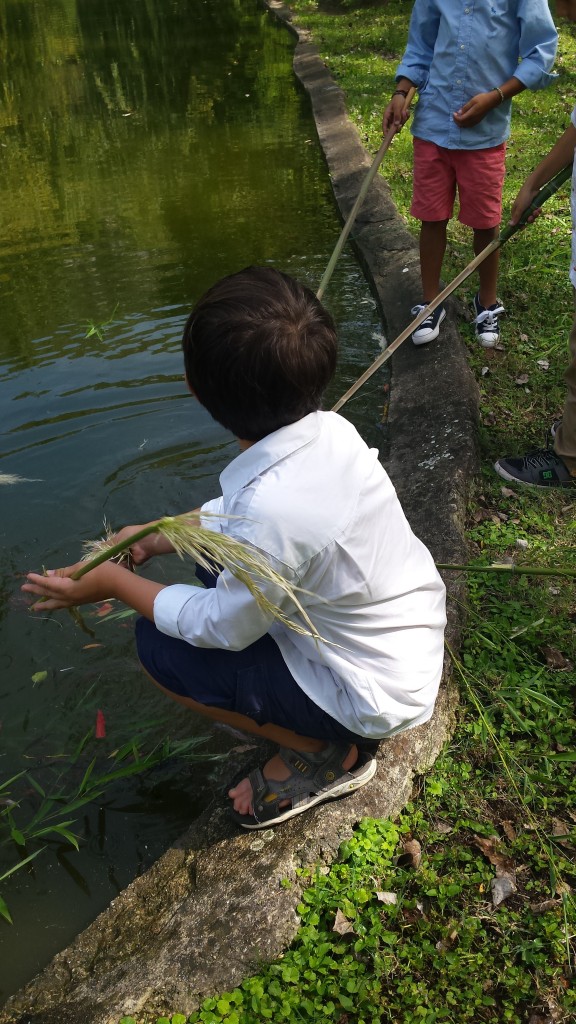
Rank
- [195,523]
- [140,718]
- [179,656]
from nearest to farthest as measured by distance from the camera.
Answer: [195,523] → [179,656] → [140,718]

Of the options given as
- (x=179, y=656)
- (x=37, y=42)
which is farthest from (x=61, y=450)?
(x=37, y=42)

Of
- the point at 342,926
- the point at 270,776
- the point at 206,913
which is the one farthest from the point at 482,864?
the point at 206,913

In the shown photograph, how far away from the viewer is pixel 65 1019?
176cm

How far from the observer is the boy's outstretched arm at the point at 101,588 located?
2.06 meters

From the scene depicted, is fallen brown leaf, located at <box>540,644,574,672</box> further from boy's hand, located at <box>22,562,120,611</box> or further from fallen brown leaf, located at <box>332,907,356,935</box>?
boy's hand, located at <box>22,562,120,611</box>

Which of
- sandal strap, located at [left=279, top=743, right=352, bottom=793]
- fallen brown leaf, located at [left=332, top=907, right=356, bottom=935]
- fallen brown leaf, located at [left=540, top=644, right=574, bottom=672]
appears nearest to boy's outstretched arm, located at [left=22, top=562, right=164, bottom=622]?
sandal strap, located at [left=279, top=743, right=352, bottom=793]

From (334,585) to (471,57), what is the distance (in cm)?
313

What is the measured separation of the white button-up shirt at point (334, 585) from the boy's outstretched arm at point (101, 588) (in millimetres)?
80

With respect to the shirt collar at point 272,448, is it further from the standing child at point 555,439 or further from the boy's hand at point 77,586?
the standing child at point 555,439

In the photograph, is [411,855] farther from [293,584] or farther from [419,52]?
[419,52]

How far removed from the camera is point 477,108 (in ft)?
12.5

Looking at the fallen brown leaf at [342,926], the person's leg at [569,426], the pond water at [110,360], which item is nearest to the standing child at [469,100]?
the pond water at [110,360]

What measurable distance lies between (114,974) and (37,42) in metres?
14.9

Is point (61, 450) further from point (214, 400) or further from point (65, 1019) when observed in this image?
point (65, 1019)
